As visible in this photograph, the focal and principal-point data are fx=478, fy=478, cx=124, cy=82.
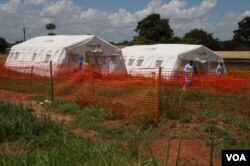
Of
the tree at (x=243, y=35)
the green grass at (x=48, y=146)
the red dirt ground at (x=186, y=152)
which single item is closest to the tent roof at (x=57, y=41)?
the green grass at (x=48, y=146)

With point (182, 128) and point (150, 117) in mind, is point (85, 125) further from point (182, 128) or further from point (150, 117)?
point (182, 128)

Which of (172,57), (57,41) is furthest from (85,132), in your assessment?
(57,41)

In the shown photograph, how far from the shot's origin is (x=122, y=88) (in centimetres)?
1516

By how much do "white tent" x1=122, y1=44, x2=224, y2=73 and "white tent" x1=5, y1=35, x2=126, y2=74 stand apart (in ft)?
6.11

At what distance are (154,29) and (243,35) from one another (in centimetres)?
2120

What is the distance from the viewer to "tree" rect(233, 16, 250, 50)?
307 feet

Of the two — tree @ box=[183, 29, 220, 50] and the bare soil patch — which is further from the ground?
tree @ box=[183, 29, 220, 50]

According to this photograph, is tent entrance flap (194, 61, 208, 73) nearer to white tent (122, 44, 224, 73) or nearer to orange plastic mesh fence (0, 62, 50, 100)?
white tent (122, 44, 224, 73)

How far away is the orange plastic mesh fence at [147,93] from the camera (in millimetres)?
13172

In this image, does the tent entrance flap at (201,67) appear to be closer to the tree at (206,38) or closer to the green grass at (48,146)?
the green grass at (48,146)

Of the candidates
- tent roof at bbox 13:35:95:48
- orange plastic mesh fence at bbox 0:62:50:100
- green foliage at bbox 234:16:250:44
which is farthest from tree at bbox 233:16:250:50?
orange plastic mesh fence at bbox 0:62:50:100

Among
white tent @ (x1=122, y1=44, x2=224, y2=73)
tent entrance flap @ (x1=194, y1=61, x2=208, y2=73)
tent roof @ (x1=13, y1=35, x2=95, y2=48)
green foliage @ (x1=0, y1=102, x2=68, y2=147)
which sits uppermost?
tent roof @ (x1=13, y1=35, x2=95, y2=48)

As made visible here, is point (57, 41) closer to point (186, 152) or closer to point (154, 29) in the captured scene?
point (186, 152)

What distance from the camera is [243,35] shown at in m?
95.2
